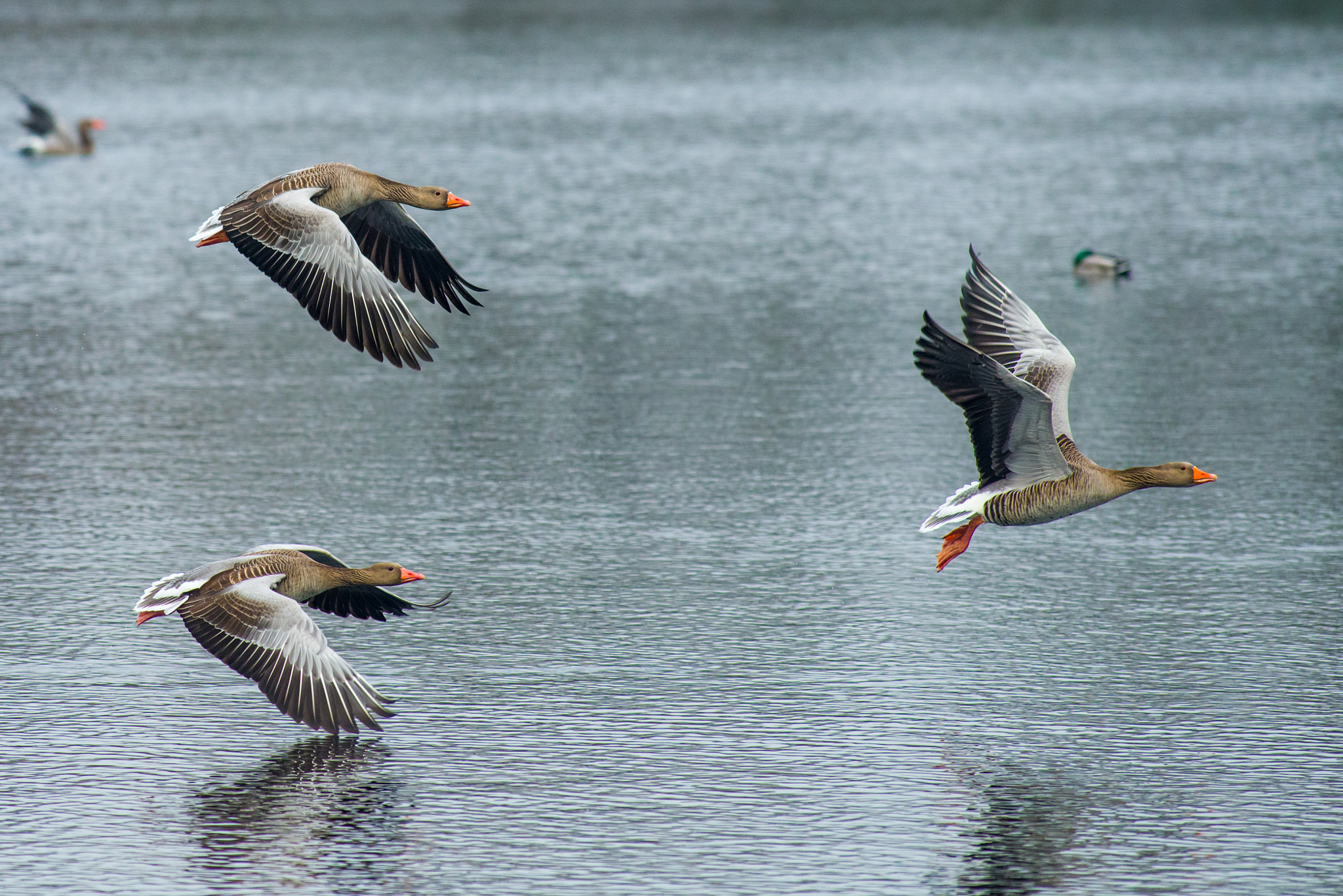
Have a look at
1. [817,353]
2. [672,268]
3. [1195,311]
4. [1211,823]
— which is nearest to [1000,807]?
[1211,823]

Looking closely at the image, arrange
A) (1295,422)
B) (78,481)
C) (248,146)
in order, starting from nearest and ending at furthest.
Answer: (78,481)
(1295,422)
(248,146)

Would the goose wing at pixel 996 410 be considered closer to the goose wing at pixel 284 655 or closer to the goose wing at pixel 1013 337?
the goose wing at pixel 1013 337

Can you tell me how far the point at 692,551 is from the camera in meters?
13.1

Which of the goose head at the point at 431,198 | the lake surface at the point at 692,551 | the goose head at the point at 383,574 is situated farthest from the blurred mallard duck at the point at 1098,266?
the goose head at the point at 383,574

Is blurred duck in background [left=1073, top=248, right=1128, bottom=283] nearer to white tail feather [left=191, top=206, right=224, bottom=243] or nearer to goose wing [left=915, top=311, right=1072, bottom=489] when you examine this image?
goose wing [left=915, top=311, right=1072, bottom=489]

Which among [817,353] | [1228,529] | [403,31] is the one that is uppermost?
[403,31]

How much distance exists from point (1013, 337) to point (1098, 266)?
39.1ft

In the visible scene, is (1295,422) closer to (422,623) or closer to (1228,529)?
(1228,529)

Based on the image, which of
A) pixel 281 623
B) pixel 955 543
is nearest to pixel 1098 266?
pixel 955 543

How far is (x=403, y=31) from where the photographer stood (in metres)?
71.6

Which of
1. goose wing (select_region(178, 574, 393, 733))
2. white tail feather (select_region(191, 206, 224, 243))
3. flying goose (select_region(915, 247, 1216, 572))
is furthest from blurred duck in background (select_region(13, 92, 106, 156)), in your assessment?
goose wing (select_region(178, 574, 393, 733))

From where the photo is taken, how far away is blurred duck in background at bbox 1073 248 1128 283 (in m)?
22.8

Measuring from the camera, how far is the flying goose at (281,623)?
9.23 m

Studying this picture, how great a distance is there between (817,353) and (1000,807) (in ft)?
36.1
